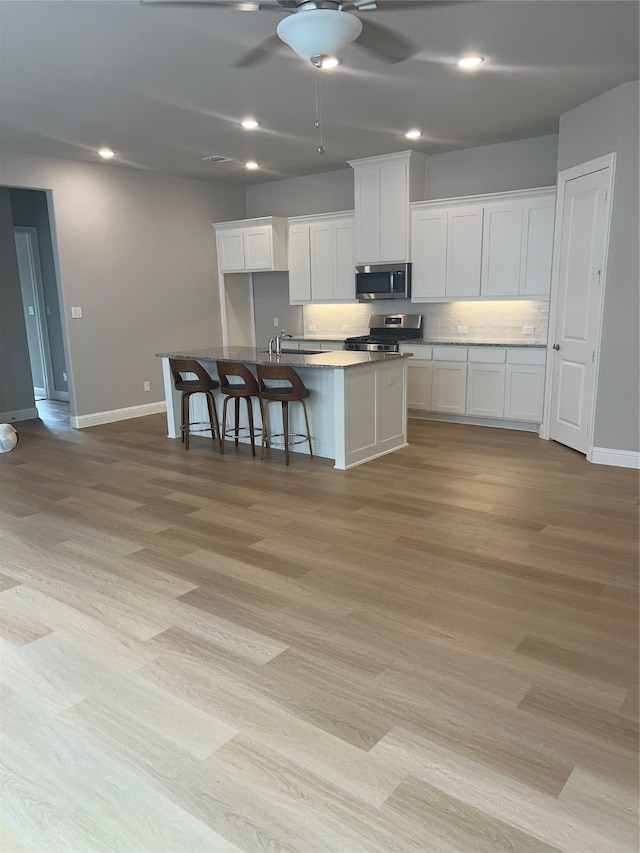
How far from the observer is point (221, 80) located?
13.6 ft

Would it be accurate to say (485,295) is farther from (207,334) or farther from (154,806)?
(154,806)

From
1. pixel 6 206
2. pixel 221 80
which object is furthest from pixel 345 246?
pixel 6 206

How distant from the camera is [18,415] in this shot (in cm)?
733

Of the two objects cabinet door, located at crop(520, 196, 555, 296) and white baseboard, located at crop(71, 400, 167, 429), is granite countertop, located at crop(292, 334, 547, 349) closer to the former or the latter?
cabinet door, located at crop(520, 196, 555, 296)

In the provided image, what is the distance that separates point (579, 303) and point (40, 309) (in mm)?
7154

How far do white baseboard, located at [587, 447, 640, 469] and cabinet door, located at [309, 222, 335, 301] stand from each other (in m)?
3.78

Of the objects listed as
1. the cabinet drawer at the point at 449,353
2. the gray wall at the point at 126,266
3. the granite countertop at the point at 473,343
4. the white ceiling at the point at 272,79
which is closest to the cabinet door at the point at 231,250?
the gray wall at the point at 126,266

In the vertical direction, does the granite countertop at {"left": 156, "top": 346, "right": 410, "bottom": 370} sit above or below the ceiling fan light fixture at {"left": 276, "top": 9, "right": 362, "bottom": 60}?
below

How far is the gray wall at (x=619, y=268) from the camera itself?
14.7 ft

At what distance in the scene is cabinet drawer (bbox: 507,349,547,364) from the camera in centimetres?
581

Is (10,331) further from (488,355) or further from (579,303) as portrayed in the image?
(579,303)

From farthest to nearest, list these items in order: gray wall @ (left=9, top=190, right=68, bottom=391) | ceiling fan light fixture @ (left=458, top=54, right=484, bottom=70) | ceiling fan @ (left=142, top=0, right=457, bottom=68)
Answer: gray wall @ (left=9, top=190, right=68, bottom=391), ceiling fan light fixture @ (left=458, top=54, right=484, bottom=70), ceiling fan @ (left=142, top=0, right=457, bottom=68)

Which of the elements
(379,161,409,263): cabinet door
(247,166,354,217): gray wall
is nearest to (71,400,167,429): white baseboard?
(247,166,354,217): gray wall

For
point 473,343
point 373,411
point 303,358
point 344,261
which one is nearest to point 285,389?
point 303,358
